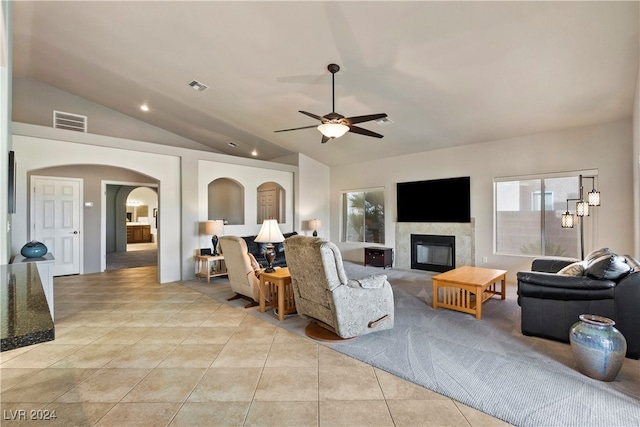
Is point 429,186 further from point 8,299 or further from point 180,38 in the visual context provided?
point 8,299

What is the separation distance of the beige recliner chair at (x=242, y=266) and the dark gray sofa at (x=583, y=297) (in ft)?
10.6

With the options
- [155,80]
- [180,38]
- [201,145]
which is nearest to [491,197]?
[180,38]

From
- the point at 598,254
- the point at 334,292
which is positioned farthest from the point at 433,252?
the point at 334,292

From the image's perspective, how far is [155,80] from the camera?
203 inches

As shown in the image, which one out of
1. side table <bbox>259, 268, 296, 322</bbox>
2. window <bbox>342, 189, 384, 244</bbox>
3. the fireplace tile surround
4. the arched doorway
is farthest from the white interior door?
the fireplace tile surround

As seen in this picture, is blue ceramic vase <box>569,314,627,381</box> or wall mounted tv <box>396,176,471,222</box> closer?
blue ceramic vase <box>569,314,627,381</box>

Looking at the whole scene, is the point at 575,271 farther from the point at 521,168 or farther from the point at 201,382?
the point at 201,382

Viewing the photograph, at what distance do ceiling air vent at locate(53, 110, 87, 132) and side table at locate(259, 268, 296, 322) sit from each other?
19.2 ft

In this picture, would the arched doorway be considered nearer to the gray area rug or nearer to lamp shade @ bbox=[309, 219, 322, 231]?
lamp shade @ bbox=[309, 219, 322, 231]

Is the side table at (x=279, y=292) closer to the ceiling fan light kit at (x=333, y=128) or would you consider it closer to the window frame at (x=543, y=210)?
the ceiling fan light kit at (x=333, y=128)

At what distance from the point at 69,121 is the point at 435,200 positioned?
26.8 ft

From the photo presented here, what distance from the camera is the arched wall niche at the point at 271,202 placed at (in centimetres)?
809

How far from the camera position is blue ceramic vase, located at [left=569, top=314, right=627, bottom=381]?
225 centimetres

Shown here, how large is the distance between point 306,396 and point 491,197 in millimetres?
5427
